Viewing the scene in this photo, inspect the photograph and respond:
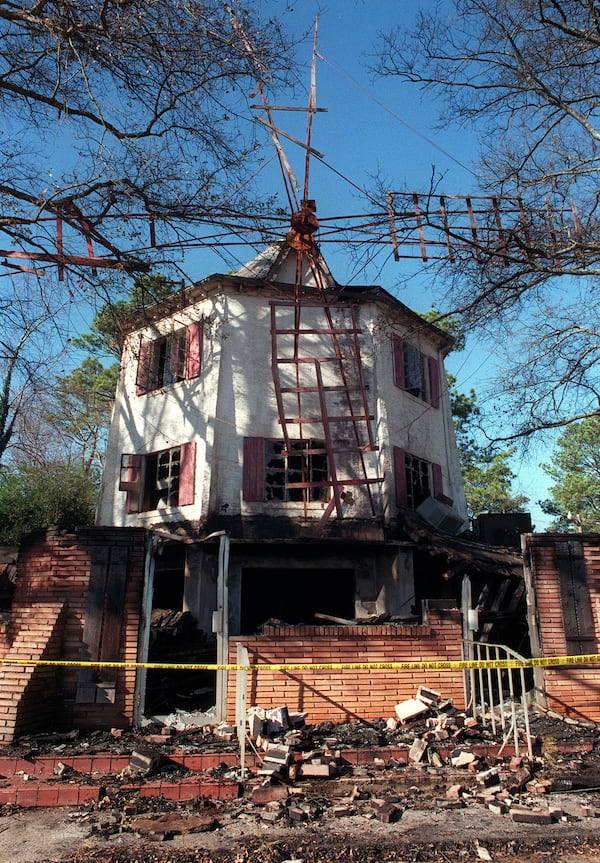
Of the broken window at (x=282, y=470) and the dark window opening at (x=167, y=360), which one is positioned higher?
the dark window opening at (x=167, y=360)

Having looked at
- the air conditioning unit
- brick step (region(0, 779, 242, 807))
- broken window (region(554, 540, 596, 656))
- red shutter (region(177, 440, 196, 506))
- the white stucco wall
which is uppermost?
the white stucco wall

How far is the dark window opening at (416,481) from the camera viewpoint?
1589 centimetres

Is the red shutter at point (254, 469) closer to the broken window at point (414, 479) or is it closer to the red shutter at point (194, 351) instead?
the red shutter at point (194, 351)

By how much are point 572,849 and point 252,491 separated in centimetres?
1070

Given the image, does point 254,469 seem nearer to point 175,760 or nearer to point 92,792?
point 175,760

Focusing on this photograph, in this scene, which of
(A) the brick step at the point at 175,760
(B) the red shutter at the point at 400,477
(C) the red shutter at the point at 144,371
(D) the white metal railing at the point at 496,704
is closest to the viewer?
(A) the brick step at the point at 175,760

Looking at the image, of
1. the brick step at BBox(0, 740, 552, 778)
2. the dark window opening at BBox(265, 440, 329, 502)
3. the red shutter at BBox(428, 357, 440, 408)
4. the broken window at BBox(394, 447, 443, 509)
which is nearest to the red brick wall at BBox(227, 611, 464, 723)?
the brick step at BBox(0, 740, 552, 778)

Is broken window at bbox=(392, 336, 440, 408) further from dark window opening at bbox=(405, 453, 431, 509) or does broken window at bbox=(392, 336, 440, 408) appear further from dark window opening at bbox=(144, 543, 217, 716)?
dark window opening at bbox=(144, 543, 217, 716)

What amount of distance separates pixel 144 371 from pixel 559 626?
40.7 ft

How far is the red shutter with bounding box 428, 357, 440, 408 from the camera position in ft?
58.3

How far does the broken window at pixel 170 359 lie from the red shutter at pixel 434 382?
6.83 meters

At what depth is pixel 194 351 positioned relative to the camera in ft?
52.2

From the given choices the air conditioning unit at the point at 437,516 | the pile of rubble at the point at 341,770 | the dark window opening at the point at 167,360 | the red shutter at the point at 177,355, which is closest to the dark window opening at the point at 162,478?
the dark window opening at the point at 167,360

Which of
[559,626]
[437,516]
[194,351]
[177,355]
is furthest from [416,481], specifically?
[559,626]
